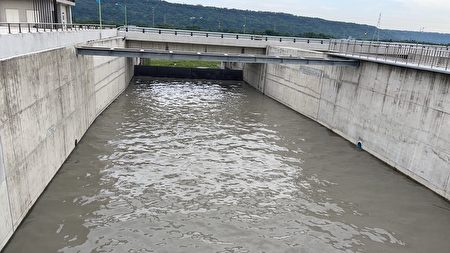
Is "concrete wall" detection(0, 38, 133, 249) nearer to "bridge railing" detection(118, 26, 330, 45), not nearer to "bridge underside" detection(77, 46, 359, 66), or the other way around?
"bridge underside" detection(77, 46, 359, 66)

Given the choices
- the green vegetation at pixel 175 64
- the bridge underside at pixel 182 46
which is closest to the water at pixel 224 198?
the bridge underside at pixel 182 46

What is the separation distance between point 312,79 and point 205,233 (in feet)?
72.1

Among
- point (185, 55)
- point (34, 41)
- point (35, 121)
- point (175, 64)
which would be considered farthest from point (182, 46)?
point (35, 121)

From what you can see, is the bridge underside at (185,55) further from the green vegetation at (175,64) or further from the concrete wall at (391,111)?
the green vegetation at (175,64)

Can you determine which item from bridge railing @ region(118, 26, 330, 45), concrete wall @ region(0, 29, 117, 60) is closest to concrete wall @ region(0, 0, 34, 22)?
concrete wall @ region(0, 29, 117, 60)

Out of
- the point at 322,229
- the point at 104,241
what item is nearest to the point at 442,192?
the point at 322,229

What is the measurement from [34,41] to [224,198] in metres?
11.0

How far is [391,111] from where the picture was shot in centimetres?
2092

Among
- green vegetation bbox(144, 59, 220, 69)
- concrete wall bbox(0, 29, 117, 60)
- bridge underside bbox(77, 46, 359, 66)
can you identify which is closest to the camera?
concrete wall bbox(0, 29, 117, 60)

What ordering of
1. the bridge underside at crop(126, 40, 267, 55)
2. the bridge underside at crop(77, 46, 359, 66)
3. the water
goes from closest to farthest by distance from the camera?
1. the water
2. the bridge underside at crop(77, 46, 359, 66)
3. the bridge underside at crop(126, 40, 267, 55)

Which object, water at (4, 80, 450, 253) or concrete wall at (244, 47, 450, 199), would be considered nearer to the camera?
water at (4, 80, 450, 253)

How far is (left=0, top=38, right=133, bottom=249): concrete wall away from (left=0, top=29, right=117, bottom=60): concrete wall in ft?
1.05

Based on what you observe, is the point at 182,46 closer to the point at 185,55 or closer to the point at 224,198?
the point at 185,55

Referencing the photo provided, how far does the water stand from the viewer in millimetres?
12625
